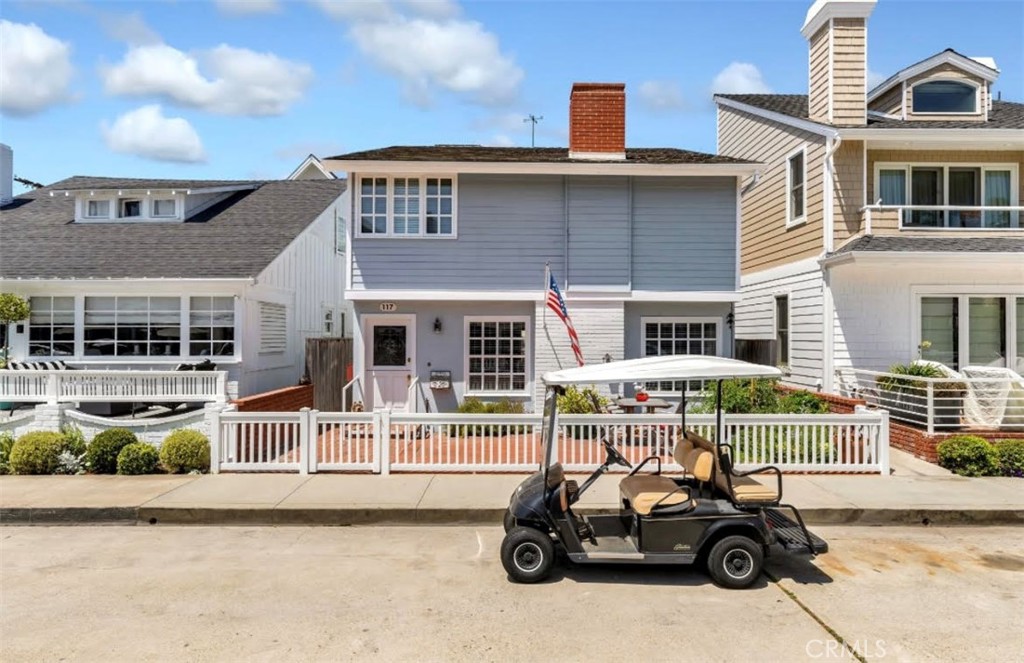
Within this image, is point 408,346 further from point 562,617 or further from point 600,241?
point 562,617

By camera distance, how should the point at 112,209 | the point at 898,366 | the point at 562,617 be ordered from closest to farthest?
the point at 562,617
the point at 898,366
the point at 112,209

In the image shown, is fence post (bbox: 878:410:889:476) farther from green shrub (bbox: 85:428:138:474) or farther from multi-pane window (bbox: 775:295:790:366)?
green shrub (bbox: 85:428:138:474)

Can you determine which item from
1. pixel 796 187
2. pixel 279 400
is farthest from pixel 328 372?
pixel 796 187

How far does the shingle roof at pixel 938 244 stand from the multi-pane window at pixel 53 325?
1520 cm

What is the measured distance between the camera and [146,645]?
14.4 ft

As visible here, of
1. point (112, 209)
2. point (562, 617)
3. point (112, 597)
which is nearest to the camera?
point (562, 617)

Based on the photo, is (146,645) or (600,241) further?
(600,241)

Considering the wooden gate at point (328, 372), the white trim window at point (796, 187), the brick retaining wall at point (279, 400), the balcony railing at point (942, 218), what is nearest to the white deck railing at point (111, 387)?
the brick retaining wall at point (279, 400)

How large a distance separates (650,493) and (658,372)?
1.08 meters

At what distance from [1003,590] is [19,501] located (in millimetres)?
10402

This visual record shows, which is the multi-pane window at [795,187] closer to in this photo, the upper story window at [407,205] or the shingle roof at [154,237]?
the upper story window at [407,205]

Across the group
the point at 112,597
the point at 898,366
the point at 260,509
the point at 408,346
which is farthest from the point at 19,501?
the point at 898,366

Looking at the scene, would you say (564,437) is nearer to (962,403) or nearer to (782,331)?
(962,403)

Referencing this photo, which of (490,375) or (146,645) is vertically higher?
(490,375)
